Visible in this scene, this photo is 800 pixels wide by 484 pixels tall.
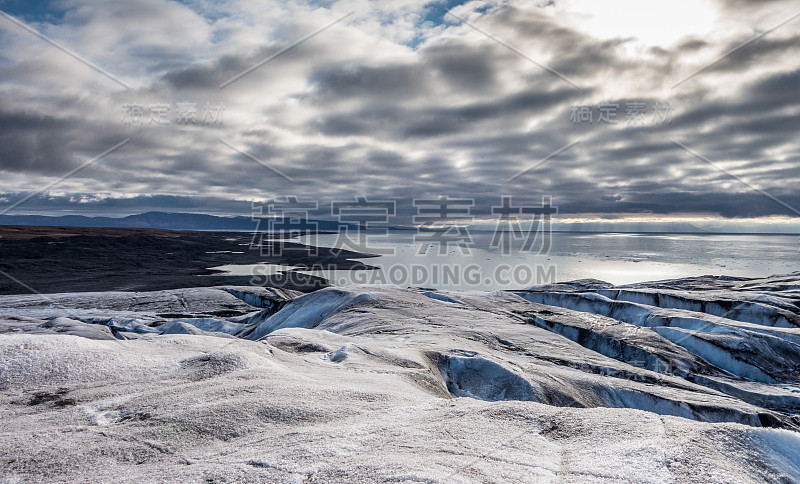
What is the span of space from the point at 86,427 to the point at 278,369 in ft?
8.55

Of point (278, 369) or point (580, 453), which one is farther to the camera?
point (278, 369)

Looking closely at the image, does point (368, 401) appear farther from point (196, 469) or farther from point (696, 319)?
point (696, 319)

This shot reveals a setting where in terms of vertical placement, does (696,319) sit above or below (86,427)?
below

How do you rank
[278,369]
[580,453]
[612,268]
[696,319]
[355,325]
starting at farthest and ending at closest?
[612,268], [696,319], [355,325], [278,369], [580,453]

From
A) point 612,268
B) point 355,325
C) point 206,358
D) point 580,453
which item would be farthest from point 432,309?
point 612,268

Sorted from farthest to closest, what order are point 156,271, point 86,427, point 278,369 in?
point 156,271, point 278,369, point 86,427

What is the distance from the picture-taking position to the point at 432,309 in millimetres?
19422

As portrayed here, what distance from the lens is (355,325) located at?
16.0m

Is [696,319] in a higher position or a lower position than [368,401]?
lower

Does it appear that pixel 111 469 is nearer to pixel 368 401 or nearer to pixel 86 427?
pixel 86 427

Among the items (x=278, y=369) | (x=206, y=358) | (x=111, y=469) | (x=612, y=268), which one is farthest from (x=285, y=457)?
(x=612, y=268)

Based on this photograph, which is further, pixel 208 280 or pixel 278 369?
pixel 208 280

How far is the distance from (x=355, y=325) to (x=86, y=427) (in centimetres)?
1191

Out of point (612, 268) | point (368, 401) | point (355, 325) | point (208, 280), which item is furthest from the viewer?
point (612, 268)
